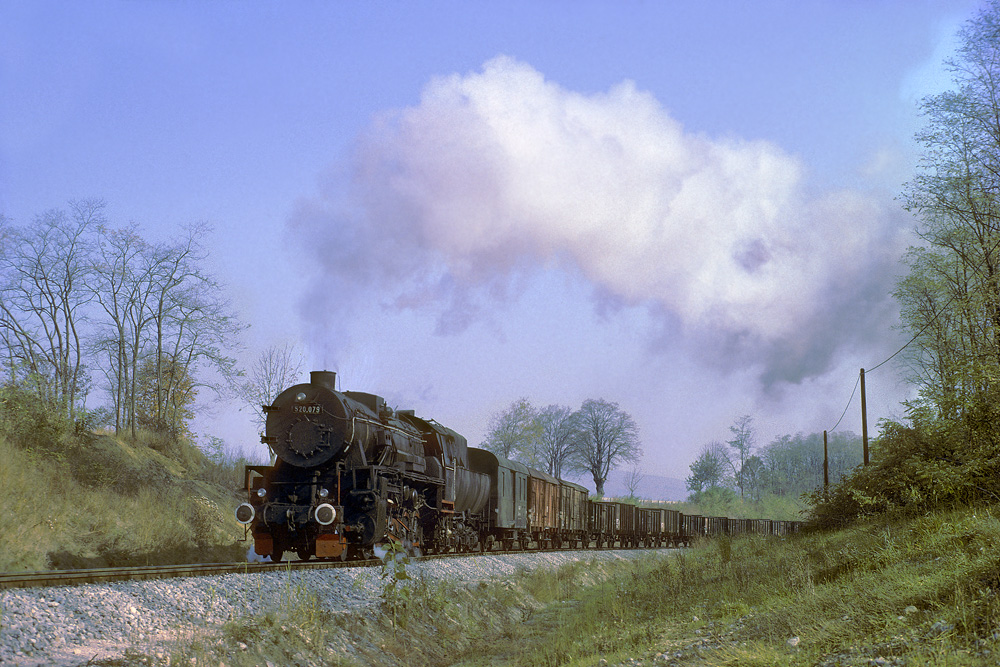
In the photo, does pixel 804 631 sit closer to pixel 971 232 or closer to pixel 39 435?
pixel 39 435

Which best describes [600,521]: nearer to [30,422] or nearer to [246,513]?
[30,422]

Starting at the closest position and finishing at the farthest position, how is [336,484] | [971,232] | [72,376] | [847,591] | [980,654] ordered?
[980,654], [847,591], [336,484], [971,232], [72,376]

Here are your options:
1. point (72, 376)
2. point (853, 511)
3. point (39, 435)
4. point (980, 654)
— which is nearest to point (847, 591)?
point (980, 654)

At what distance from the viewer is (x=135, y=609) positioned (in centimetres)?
880

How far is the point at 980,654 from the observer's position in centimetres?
629

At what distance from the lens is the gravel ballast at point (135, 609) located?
24.3ft

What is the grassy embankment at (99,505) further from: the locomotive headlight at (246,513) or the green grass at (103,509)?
the locomotive headlight at (246,513)

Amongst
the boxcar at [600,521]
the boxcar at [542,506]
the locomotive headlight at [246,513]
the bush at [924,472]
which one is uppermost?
the bush at [924,472]

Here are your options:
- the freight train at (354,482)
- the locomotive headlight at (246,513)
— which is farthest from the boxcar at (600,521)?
the locomotive headlight at (246,513)

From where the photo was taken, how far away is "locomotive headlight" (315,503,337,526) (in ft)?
50.0

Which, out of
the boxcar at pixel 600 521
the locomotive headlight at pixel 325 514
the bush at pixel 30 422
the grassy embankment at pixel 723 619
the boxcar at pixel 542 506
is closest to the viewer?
the grassy embankment at pixel 723 619

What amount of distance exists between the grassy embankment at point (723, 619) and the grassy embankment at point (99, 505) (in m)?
8.57

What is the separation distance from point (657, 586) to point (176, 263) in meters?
29.6

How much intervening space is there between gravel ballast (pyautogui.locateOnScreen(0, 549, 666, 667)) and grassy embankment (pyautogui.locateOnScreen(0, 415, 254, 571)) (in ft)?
23.3
